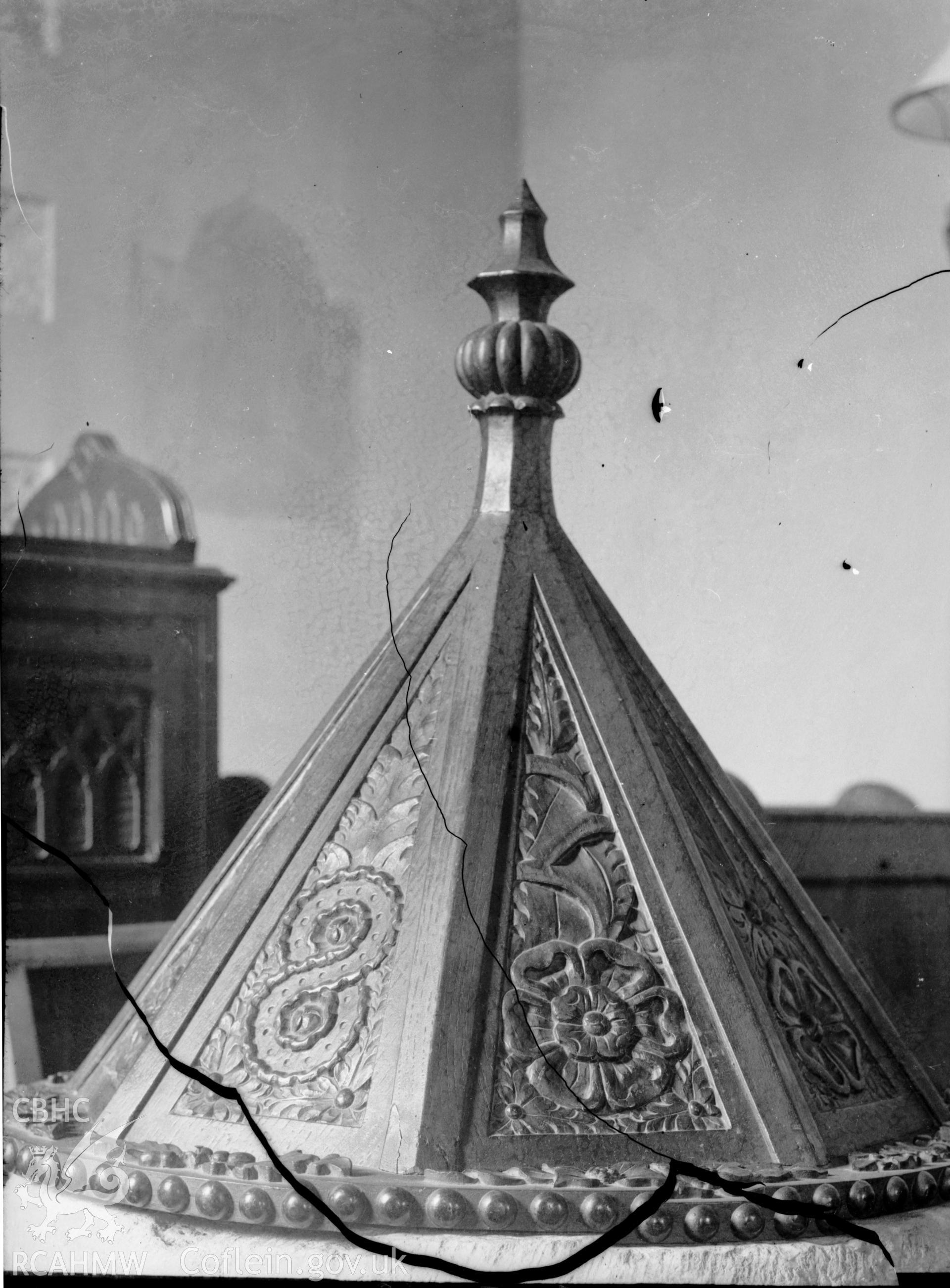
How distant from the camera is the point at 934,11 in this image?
60.1 inches

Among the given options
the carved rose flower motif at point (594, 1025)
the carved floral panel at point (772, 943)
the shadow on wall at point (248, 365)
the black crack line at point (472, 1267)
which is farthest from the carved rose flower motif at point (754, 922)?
the shadow on wall at point (248, 365)

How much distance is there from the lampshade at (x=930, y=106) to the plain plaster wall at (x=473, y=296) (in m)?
0.02

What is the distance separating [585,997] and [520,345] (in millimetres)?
606

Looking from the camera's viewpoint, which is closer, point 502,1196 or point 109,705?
point 502,1196

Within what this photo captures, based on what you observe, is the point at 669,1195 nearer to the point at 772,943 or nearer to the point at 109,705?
the point at 772,943

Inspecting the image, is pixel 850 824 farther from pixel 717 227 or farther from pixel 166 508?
pixel 166 508

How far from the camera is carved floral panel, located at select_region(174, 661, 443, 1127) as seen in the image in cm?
108

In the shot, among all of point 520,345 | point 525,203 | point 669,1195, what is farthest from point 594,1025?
point 525,203

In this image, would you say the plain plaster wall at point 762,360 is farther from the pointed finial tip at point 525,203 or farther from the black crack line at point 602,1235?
the black crack line at point 602,1235

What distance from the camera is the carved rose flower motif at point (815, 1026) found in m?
1.16

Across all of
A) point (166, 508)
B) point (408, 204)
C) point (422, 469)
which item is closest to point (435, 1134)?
point (422, 469)

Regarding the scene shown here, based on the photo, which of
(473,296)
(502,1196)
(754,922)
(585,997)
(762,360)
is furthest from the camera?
(762,360)

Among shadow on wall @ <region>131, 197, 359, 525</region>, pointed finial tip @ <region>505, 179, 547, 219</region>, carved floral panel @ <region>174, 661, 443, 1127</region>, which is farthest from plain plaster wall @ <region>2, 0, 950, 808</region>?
carved floral panel @ <region>174, 661, 443, 1127</region>

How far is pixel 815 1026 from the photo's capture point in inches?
46.9
